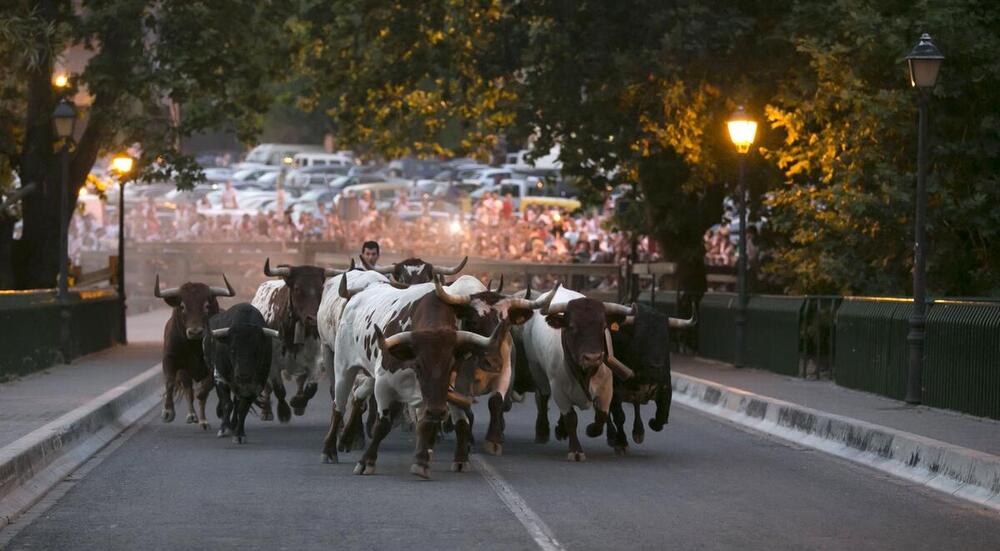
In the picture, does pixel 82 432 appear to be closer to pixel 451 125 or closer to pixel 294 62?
pixel 294 62

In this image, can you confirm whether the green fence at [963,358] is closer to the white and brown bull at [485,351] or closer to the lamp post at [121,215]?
the white and brown bull at [485,351]

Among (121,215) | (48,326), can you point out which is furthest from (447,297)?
(121,215)

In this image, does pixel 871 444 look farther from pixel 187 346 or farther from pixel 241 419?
pixel 187 346

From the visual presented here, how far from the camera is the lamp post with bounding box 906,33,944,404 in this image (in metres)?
22.1

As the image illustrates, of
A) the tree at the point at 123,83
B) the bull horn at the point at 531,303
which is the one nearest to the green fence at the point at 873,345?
the bull horn at the point at 531,303

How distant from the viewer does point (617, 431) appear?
19359 mm

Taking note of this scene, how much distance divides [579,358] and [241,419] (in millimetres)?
3593

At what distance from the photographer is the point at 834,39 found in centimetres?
3312

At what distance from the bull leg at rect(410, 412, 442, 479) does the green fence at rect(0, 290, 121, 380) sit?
11.2 metres

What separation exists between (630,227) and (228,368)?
77.2 feet

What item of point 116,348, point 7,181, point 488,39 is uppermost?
point 488,39

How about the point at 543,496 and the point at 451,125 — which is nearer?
the point at 543,496

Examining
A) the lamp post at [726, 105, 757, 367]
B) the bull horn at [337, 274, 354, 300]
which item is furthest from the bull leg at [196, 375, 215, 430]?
the lamp post at [726, 105, 757, 367]

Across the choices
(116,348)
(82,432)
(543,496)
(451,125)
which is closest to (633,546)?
(543,496)
